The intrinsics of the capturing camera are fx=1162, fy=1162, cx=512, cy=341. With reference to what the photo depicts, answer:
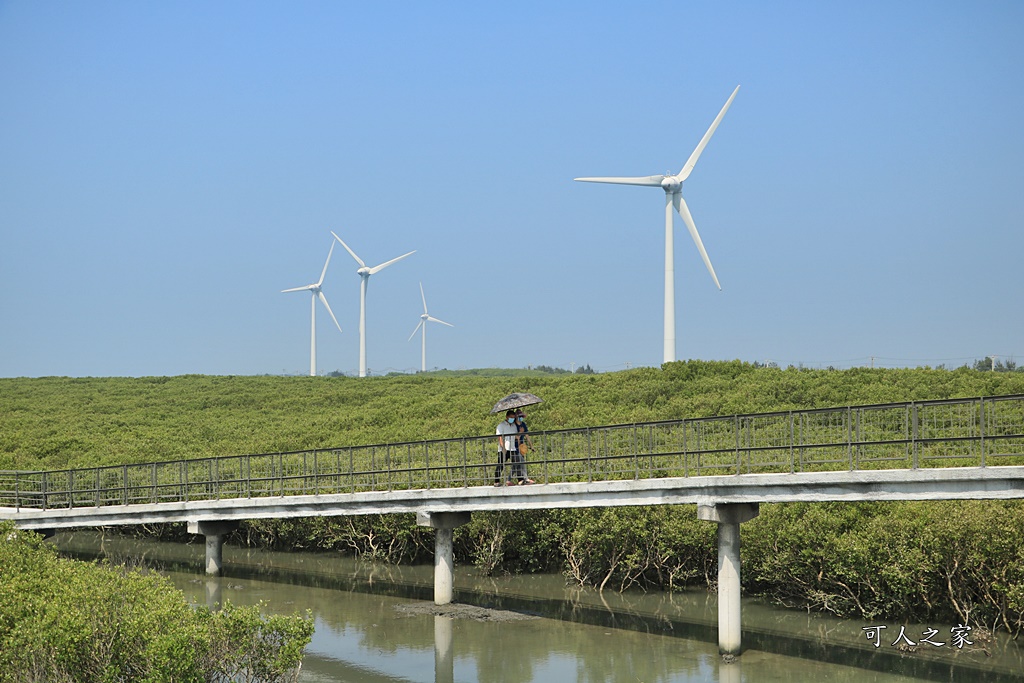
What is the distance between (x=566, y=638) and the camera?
89.6 ft

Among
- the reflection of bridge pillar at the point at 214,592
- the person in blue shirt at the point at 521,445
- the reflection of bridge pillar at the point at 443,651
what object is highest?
the person in blue shirt at the point at 521,445

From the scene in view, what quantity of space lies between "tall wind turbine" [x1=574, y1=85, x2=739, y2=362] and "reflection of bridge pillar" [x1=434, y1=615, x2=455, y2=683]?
29.1m

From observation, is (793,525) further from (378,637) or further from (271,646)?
(271,646)

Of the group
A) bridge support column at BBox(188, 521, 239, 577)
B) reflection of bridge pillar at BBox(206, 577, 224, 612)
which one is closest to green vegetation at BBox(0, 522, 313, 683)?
reflection of bridge pillar at BBox(206, 577, 224, 612)

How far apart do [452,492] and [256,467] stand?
21038 mm

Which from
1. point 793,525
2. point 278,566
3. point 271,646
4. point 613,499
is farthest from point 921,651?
point 278,566

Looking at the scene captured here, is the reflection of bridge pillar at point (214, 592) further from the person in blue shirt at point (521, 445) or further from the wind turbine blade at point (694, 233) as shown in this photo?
the wind turbine blade at point (694, 233)

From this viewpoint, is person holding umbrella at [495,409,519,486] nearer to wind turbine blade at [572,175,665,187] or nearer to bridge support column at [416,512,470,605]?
bridge support column at [416,512,470,605]

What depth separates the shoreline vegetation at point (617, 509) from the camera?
26219 mm

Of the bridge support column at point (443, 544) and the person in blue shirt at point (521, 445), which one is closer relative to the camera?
the person in blue shirt at point (521, 445)

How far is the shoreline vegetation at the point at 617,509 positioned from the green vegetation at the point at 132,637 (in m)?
14.3

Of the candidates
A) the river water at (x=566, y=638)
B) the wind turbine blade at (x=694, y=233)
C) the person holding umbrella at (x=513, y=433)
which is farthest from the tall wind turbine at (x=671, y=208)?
the person holding umbrella at (x=513, y=433)

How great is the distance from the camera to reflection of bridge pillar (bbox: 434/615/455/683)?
79.4 ft

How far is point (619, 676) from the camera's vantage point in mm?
23828
